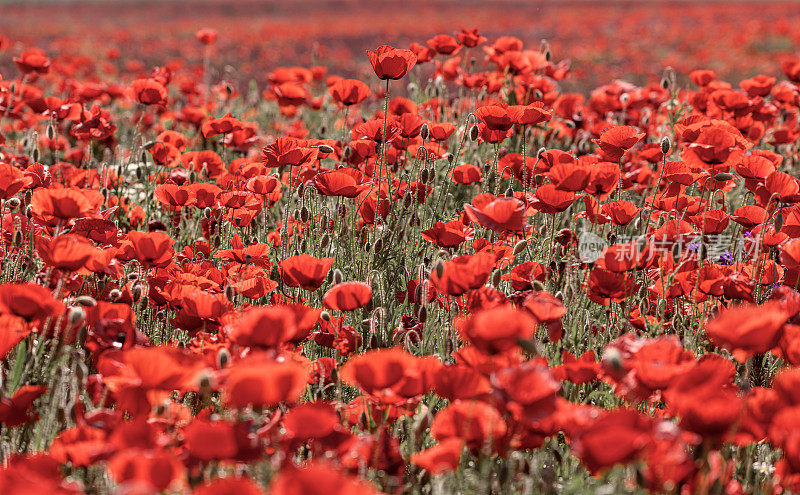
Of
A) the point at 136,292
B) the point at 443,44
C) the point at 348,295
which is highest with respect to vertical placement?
the point at 443,44

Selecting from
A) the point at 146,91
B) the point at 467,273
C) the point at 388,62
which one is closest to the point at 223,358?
the point at 467,273

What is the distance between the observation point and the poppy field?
116cm

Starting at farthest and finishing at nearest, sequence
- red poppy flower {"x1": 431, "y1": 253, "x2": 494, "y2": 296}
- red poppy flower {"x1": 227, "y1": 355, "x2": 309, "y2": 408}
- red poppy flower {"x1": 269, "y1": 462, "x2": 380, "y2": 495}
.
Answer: red poppy flower {"x1": 431, "y1": 253, "x2": 494, "y2": 296} < red poppy flower {"x1": 227, "y1": 355, "x2": 309, "y2": 408} < red poppy flower {"x1": 269, "y1": 462, "x2": 380, "y2": 495}

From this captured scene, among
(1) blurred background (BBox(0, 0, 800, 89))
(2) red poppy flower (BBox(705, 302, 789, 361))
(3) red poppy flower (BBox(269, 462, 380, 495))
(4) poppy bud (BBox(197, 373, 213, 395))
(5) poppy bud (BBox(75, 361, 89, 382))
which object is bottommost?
(1) blurred background (BBox(0, 0, 800, 89))

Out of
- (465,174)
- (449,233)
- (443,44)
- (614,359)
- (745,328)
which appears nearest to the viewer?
(745,328)

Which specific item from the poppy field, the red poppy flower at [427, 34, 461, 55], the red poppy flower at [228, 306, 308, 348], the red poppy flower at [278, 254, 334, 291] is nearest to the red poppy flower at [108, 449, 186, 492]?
the poppy field

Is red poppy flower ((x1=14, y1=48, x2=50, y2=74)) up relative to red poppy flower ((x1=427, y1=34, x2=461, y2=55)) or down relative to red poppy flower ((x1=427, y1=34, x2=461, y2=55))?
down

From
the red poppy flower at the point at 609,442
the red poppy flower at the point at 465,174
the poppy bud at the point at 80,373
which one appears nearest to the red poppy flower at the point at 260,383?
the red poppy flower at the point at 609,442

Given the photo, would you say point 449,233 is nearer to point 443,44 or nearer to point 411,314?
point 411,314

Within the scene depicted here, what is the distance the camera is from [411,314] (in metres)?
2.31

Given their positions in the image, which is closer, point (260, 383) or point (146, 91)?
point (260, 383)

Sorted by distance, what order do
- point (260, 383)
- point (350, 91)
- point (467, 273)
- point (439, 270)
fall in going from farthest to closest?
point (350, 91)
point (439, 270)
point (467, 273)
point (260, 383)

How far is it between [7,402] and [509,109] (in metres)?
1.61

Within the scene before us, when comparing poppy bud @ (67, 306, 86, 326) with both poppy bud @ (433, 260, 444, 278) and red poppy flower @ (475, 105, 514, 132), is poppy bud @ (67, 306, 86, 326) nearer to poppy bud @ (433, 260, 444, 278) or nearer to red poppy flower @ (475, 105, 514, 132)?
poppy bud @ (433, 260, 444, 278)
